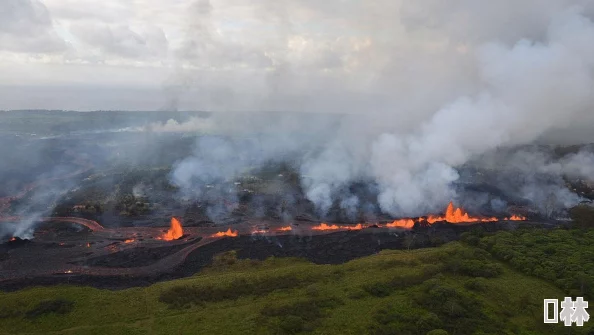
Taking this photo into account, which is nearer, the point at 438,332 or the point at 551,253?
the point at 438,332

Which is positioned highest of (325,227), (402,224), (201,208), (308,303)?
(201,208)

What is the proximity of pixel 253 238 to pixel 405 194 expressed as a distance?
119 ft

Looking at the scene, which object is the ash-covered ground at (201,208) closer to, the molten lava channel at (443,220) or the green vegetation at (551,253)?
the molten lava channel at (443,220)

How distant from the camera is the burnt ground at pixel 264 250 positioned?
51.8 m

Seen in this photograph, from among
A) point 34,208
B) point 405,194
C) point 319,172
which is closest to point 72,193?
point 34,208

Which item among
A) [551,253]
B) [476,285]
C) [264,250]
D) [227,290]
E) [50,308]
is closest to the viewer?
[50,308]

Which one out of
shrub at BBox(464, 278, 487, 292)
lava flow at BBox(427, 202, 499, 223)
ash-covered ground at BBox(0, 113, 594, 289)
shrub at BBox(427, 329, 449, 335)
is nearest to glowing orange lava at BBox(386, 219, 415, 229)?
ash-covered ground at BBox(0, 113, 594, 289)

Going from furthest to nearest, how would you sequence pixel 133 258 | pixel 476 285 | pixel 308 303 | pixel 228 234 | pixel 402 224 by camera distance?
pixel 402 224 → pixel 228 234 → pixel 133 258 → pixel 476 285 → pixel 308 303

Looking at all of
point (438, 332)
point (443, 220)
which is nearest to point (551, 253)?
point (443, 220)

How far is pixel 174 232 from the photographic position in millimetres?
69250

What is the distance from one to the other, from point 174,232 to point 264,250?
17301 millimetres

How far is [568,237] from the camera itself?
6688cm

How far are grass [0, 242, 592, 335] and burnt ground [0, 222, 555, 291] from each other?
136 inches

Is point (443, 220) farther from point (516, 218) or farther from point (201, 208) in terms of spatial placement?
point (201, 208)
